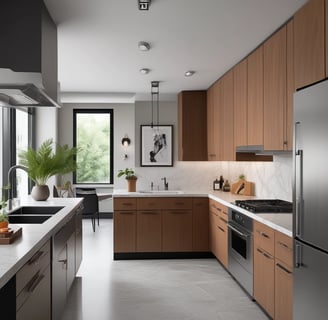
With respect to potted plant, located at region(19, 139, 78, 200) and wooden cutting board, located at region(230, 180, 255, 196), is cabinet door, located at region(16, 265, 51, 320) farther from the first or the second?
wooden cutting board, located at region(230, 180, 255, 196)

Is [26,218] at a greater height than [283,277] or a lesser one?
greater

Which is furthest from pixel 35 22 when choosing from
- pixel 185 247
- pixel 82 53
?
pixel 185 247

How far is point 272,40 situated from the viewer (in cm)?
362

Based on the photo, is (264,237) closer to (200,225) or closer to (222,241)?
(222,241)

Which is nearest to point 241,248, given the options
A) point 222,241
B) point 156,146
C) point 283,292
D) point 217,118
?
point 222,241

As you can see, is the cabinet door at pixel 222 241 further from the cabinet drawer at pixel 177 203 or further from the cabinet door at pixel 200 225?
the cabinet drawer at pixel 177 203

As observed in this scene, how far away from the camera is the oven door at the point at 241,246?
12.8 ft

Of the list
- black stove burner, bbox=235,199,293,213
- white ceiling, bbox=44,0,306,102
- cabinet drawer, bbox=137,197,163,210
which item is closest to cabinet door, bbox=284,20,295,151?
white ceiling, bbox=44,0,306,102

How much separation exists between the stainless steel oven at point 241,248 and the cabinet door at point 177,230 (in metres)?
1.17

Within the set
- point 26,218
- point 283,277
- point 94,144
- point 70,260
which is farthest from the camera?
point 94,144

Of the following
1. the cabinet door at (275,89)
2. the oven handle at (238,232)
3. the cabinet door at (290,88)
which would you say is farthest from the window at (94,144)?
the cabinet door at (290,88)

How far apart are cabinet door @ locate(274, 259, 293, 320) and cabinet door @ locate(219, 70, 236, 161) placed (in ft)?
6.84

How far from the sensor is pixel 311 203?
2.36 metres

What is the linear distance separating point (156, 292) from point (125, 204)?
168 centimetres
